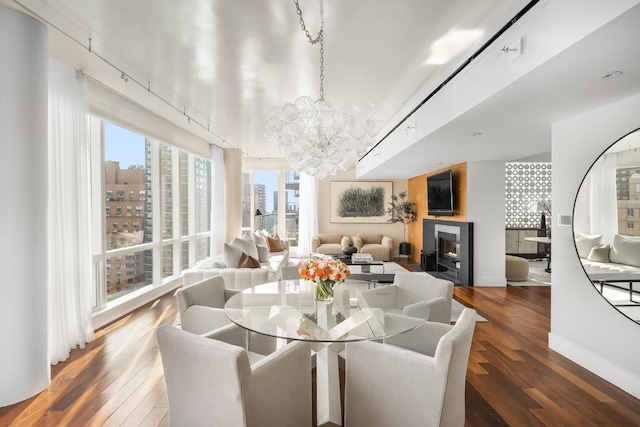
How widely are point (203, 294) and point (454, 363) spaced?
1993 mm

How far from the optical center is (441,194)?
6805 mm

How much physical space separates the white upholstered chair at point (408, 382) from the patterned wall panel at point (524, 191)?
8.30 metres

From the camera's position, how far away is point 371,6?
230 cm

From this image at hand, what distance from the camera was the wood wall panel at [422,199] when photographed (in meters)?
6.15

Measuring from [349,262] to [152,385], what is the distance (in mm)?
4340

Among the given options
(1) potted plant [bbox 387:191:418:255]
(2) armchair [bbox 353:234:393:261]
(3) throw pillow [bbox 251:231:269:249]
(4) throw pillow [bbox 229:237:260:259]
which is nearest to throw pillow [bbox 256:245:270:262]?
(3) throw pillow [bbox 251:231:269:249]

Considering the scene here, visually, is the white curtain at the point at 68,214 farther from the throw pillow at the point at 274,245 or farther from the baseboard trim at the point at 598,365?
the baseboard trim at the point at 598,365

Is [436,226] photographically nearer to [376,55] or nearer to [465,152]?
[465,152]

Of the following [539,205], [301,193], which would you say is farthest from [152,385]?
[539,205]

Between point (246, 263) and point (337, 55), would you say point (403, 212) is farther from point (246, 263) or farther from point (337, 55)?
point (337, 55)

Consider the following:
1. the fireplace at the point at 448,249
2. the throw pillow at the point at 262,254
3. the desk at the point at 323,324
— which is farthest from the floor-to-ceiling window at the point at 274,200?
the desk at the point at 323,324

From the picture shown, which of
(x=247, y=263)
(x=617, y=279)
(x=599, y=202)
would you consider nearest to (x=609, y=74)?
(x=599, y=202)

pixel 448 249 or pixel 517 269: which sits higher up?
pixel 448 249

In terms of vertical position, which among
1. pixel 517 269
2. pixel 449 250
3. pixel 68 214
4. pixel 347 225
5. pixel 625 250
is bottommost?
pixel 517 269
